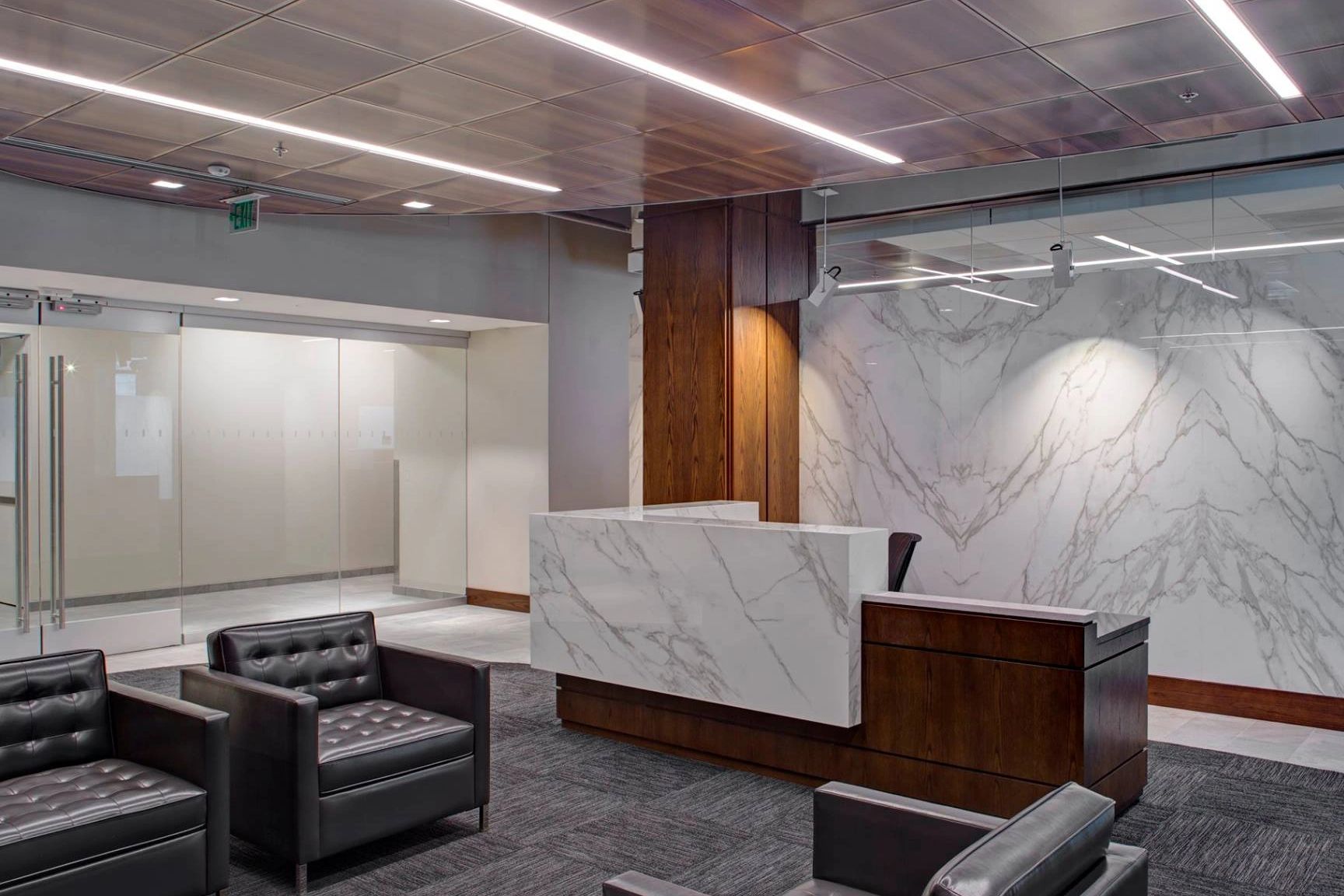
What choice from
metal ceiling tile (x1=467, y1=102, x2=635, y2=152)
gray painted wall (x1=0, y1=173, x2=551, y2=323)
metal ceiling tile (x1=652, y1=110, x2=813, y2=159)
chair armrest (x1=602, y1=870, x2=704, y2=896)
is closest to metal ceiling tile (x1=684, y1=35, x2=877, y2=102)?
metal ceiling tile (x1=652, y1=110, x2=813, y2=159)

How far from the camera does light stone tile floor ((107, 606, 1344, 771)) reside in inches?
223

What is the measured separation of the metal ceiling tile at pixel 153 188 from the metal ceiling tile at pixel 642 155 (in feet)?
8.20

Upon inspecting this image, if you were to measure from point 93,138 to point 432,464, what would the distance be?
5120mm

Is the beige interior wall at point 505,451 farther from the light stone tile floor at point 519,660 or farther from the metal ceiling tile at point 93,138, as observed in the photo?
the metal ceiling tile at point 93,138

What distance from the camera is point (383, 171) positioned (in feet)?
19.7

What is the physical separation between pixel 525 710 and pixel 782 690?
2054 mm

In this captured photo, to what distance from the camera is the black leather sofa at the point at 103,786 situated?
3.13 meters

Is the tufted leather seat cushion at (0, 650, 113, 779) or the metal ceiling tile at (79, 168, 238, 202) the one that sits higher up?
the metal ceiling tile at (79, 168, 238, 202)

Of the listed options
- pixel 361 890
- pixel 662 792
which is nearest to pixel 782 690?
pixel 662 792

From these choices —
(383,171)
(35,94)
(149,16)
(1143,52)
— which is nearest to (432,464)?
(383,171)

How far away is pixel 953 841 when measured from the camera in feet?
8.70

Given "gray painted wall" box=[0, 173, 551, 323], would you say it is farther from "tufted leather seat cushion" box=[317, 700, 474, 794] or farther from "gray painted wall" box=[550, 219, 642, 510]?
"tufted leather seat cushion" box=[317, 700, 474, 794]

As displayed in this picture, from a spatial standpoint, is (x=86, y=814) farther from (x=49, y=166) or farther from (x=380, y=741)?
(x=49, y=166)

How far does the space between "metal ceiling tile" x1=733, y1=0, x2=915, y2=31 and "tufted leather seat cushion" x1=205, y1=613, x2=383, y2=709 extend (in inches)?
121
